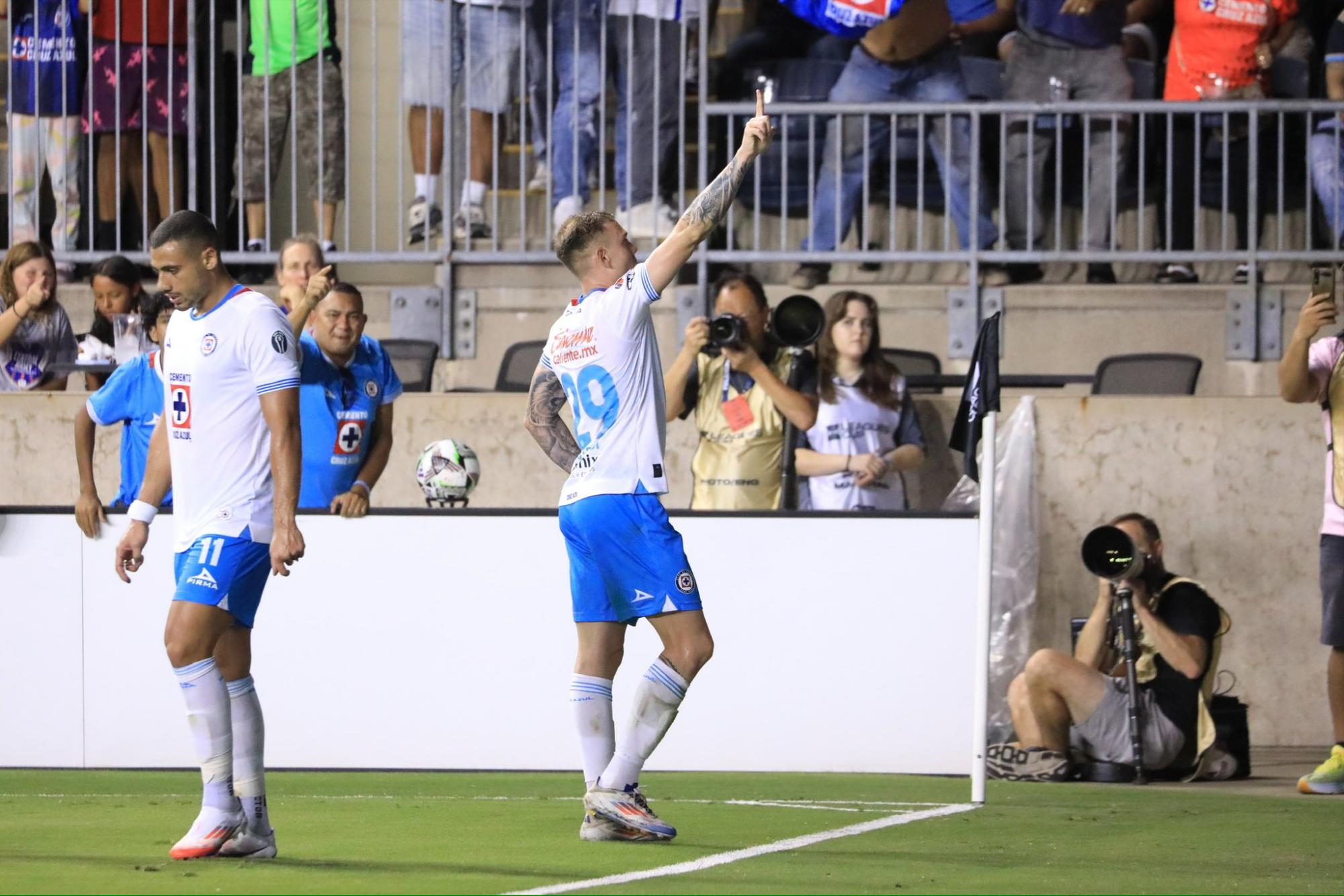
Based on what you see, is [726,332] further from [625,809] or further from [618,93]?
[625,809]

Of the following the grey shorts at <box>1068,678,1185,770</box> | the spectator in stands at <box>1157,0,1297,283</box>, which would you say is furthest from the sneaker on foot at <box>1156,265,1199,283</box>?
the grey shorts at <box>1068,678,1185,770</box>

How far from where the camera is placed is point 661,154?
11.6 meters

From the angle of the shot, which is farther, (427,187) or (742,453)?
(427,187)

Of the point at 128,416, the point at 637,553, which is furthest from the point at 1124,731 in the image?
the point at 128,416

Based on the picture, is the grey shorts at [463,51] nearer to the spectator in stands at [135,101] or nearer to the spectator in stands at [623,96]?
the spectator in stands at [623,96]

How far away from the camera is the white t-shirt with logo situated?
939 centimetres

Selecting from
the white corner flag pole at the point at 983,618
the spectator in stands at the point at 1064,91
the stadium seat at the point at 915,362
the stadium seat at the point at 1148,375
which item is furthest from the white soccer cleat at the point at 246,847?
the spectator in stands at the point at 1064,91

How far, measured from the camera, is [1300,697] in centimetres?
1000

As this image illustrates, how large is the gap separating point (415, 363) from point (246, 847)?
5488 mm

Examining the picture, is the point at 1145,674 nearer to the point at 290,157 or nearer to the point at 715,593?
the point at 715,593

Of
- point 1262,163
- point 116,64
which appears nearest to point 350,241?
point 116,64

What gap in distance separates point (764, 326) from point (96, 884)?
495 cm

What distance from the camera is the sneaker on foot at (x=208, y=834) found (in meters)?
5.58

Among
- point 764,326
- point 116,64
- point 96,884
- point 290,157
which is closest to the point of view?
point 96,884
